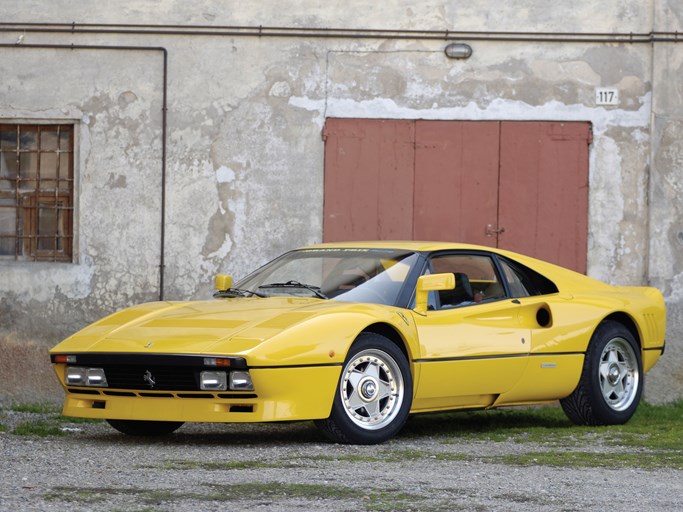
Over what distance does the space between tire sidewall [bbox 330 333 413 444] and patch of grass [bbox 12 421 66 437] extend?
2034 millimetres

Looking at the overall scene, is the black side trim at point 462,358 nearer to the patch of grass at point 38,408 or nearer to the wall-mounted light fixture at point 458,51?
the patch of grass at point 38,408

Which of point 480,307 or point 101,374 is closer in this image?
point 101,374

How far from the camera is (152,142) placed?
1246 cm

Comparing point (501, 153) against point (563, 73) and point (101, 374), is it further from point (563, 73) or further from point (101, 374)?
point (101, 374)

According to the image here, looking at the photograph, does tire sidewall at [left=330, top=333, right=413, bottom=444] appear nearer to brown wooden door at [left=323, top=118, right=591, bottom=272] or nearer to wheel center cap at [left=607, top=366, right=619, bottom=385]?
wheel center cap at [left=607, top=366, right=619, bottom=385]

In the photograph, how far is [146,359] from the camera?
7430mm

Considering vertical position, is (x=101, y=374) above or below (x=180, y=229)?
below

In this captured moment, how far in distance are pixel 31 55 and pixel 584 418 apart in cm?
631

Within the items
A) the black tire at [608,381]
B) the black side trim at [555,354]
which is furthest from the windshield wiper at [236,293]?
the black tire at [608,381]

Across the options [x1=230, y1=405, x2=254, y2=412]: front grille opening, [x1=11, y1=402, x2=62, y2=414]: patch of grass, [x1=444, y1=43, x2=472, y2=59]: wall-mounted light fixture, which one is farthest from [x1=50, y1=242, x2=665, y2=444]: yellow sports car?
[x1=444, y1=43, x2=472, y2=59]: wall-mounted light fixture

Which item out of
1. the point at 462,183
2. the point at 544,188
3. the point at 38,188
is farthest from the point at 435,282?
the point at 38,188

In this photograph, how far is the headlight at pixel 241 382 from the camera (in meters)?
7.28

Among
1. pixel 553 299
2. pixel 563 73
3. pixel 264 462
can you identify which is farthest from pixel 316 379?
pixel 563 73

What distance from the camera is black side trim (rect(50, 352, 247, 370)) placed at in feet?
23.8
